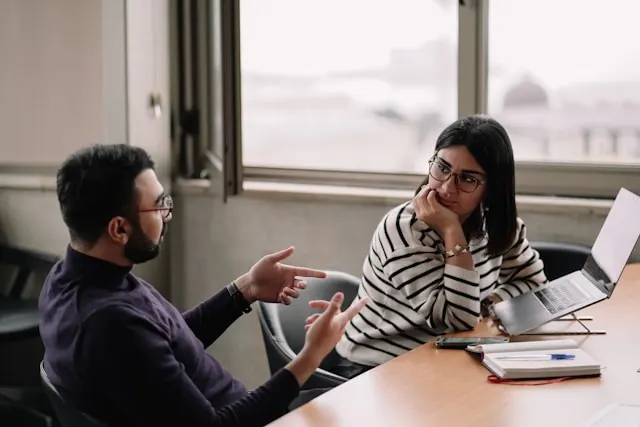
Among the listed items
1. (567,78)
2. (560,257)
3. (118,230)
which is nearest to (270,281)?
(118,230)

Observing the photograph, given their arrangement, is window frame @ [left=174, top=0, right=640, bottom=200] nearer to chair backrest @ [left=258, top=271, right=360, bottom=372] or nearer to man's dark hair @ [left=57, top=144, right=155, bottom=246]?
chair backrest @ [left=258, top=271, right=360, bottom=372]

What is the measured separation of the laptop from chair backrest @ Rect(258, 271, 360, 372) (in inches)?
20.3

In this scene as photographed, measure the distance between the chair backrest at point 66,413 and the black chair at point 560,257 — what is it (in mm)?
1572

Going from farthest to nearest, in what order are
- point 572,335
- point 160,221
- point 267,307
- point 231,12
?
point 231,12
point 267,307
point 572,335
point 160,221

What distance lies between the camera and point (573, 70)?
3.05m

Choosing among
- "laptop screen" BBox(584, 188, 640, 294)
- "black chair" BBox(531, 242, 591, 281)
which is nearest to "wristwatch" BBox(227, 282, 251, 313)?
"laptop screen" BBox(584, 188, 640, 294)

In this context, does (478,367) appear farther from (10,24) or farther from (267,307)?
(10,24)

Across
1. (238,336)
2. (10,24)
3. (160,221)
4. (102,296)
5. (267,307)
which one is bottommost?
(238,336)

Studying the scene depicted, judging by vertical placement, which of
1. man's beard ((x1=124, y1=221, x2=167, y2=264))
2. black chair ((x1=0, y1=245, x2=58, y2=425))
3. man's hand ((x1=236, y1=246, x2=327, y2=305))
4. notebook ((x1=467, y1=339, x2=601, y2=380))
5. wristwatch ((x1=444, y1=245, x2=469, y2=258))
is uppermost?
man's beard ((x1=124, y1=221, x2=167, y2=264))

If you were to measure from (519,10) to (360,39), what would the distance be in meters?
0.58

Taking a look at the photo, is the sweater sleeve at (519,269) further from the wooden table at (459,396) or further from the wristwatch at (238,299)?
the wristwatch at (238,299)

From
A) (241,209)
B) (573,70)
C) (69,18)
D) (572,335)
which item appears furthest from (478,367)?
(69,18)

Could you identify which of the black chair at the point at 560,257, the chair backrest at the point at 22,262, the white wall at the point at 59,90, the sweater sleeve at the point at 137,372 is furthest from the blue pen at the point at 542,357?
the chair backrest at the point at 22,262

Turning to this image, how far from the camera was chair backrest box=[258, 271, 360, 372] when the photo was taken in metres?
2.42
